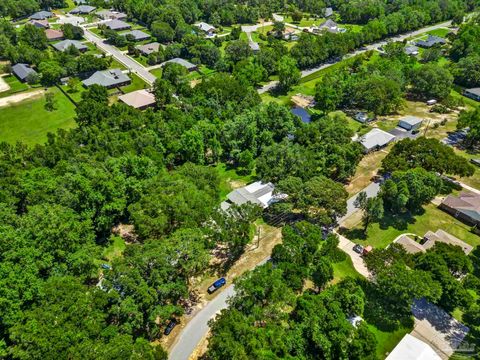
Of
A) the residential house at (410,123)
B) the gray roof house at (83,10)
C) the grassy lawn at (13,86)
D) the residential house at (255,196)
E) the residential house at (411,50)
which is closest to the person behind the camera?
the residential house at (255,196)

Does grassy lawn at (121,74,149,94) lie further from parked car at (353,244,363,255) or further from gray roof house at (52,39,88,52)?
parked car at (353,244,363,255)

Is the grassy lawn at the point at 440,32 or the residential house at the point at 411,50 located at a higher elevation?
the grassy lawn at the point at 440,32

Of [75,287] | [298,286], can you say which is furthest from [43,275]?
[298,286]

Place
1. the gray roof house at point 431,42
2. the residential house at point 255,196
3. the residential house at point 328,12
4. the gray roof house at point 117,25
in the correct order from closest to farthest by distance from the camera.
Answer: the residential house at point 255,196, the gray roof house at point 431,42, the gray roof house at point 117,25, the residential house at point 328,12

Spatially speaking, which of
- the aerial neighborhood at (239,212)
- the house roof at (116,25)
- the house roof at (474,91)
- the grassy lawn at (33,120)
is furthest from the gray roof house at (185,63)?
the house roof at (474,91)

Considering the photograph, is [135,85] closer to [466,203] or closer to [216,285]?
[216,285]

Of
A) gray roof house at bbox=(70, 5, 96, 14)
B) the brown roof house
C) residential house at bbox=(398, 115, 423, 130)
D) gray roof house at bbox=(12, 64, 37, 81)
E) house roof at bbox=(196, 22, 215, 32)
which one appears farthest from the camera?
gray roof house at bbox=(70, 5, 96, 14)

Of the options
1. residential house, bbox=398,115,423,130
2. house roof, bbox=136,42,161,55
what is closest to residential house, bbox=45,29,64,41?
house roof, bbox=136,42,161,55

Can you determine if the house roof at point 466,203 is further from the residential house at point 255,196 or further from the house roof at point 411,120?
the residential house at point 255,196
